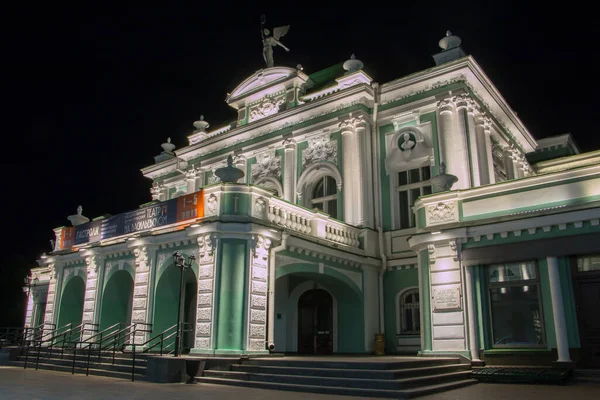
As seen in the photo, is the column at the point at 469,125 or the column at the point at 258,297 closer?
the column at the point at 258,297

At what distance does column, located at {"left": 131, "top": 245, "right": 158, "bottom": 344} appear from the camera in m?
15.2

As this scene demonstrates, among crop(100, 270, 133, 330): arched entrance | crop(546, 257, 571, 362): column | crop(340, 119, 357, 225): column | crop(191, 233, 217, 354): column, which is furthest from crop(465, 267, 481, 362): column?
crop(100, 270, 133, 330): arched entrance

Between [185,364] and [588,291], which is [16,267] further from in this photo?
[588,291]

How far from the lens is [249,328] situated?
1291cm

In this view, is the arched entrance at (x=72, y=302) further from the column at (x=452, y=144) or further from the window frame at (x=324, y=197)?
the column at (x=452, y=144)

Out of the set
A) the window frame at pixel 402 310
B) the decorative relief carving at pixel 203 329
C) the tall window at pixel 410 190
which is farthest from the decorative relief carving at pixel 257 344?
the tall window at pixel 410 190

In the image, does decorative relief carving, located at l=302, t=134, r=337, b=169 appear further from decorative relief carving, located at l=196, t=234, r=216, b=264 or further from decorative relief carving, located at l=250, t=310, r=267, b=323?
decorative relief carving, located at l=250, t=310, r=267, b=323

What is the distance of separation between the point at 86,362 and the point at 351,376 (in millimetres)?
7934

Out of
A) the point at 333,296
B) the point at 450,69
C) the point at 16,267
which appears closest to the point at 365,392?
the point at 333,296

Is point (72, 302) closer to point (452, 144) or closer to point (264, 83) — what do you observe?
point (264, 83)

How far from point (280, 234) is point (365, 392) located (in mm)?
5407

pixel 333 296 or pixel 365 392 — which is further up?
pixel 333 296

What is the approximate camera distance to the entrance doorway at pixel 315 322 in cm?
1766

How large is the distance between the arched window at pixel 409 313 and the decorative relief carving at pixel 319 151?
5330mm
